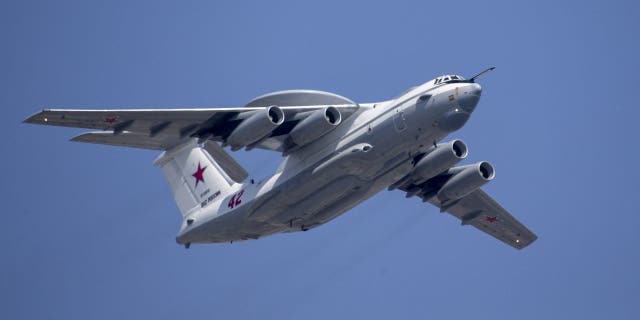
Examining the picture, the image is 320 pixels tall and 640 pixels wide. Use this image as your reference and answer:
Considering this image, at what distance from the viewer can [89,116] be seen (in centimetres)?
2206

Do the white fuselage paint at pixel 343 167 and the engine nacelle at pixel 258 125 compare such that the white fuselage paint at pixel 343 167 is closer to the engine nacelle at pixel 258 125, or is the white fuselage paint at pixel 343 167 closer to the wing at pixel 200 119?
the wing at pixel 200 119

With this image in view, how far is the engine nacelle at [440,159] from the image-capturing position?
23219 millimetres

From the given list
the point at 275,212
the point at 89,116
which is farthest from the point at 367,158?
the point at 89,116

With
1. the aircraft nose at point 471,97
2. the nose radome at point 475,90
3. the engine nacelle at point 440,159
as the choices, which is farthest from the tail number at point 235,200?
the nose radome at point 475,90

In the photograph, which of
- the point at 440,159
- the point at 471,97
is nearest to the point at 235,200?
the point at 440,159

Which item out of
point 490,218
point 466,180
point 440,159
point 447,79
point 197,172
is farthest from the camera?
point 490,218

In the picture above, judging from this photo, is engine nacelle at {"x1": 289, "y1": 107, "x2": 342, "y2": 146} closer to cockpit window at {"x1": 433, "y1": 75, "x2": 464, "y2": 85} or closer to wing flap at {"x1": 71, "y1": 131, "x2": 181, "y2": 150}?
cockpit window at {"x1": 433, "y1": 75, "x2": 464, "y2": 85}

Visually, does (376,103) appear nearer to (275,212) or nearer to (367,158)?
(367,158)

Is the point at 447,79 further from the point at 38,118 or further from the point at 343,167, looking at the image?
the point at 38,118

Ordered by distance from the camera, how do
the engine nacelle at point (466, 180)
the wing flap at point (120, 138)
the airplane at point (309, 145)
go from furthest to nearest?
the engine nacelle at point (466, 180)
the wing flap at point (120, 138)
the airplane at point (309, 145)

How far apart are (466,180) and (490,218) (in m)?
2.92

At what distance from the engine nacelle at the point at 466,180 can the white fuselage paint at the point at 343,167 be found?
222cm

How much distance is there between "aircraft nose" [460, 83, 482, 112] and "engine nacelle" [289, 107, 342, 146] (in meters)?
2.58

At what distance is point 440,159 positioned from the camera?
2341cm
